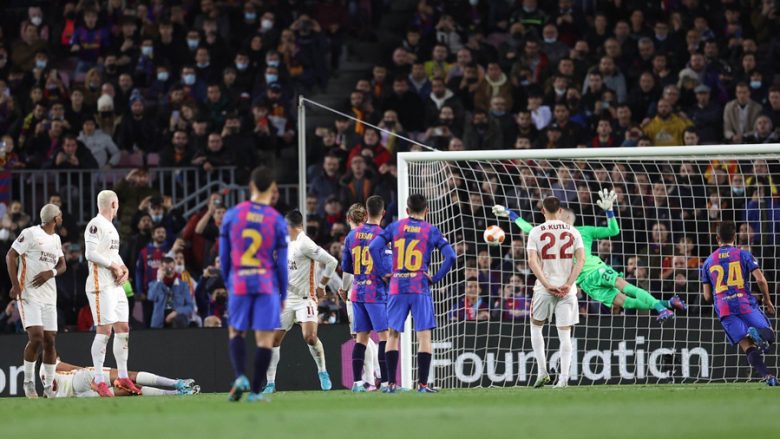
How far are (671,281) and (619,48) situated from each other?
6374mm

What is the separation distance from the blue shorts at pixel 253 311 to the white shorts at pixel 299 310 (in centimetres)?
421

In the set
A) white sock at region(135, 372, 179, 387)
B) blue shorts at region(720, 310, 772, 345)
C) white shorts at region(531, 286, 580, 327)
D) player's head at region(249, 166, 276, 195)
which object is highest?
player's head at region(249, 166, 276, 195)

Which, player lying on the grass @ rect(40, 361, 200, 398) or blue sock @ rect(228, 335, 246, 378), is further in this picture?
player lying on the grass @ rect(40, 361, 200, 398)

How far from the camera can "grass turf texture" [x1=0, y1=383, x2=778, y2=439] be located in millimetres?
8039

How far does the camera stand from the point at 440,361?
669 inches

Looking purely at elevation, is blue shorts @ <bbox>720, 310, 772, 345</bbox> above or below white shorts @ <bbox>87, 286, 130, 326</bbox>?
below

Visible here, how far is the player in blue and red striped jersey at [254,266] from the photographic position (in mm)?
10789

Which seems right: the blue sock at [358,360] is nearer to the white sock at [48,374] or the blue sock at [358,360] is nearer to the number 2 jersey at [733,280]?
the white sock at [48,374]

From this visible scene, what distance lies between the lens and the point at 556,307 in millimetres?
14828

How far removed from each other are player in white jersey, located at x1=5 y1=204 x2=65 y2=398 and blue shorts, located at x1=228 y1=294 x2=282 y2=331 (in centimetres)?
452

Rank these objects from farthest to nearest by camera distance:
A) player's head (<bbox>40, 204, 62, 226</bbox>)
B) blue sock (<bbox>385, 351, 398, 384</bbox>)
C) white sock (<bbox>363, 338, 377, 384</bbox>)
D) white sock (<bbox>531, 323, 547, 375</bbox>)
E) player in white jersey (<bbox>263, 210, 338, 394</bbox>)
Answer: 1. white sock (<bbox>363, 338, 377, 384</bbox>)
2. player in white jersey (<bbox>263, 210, 338, 394</bbox>)
3. white sock (<bbox>531, 323, 547, 375</bbox>)
4. player's head (<bbox>40, 204, 62, 226</bbox>)
5. blue sock (<bbox>385, 351, 398, 384</bbox>)

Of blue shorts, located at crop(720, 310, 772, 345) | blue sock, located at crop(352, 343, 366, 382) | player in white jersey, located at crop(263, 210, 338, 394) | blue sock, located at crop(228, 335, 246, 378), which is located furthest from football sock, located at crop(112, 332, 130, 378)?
blue shorts, located at crop(720, 310, 772, 345)

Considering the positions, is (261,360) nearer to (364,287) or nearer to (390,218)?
(364,287)

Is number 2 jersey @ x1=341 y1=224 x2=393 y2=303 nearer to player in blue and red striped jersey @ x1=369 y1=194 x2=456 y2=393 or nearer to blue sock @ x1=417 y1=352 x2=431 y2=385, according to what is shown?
player in blue and red striped jersey @ x1=369 y1=194 x2=456 y2=393
